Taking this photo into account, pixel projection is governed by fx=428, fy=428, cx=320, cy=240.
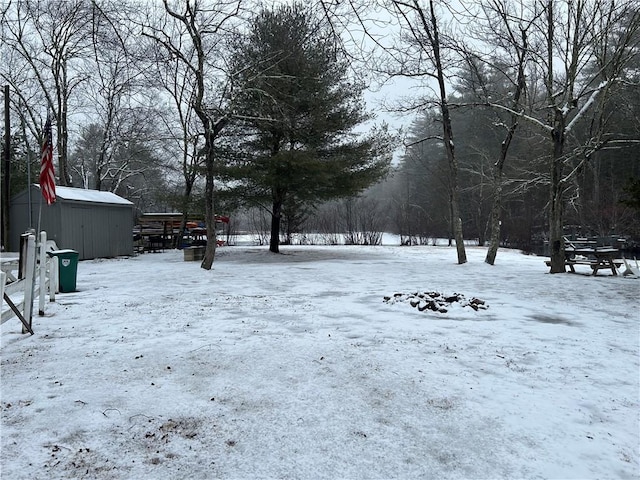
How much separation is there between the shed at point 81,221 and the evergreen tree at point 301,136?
500 cm

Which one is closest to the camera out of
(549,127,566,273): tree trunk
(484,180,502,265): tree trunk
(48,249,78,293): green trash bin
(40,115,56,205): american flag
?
(40,115,56,205): american flag

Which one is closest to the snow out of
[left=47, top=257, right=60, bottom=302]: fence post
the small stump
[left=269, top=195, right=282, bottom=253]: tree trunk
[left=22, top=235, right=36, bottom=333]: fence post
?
[left=22, top=235, right=36, bottom=333]: fence post

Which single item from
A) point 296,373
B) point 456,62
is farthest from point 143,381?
point 456,62

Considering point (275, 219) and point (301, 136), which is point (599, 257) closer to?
point (301, 136)

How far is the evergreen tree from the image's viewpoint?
14490mm

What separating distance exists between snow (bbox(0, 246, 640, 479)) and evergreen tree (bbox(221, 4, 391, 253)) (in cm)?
892

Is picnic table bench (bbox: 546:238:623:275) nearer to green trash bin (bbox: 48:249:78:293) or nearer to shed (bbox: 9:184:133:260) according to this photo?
green trash bin (bbox: 48:249:78:293)

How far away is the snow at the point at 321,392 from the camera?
2346 mm

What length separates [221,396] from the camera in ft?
10.4

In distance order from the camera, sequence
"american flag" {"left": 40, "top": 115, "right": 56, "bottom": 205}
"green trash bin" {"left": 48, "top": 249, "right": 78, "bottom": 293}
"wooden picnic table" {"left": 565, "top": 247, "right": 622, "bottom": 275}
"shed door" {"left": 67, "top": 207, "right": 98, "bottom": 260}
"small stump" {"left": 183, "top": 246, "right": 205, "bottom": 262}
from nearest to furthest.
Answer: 1. "american flag" {"left": 40, "top": 115, "right": 56, "bottom": 205}
2. "green trash bin" {"left": 48, "top": 249, "right": 78, "bottom": 293}
3. "wooden picnic table" {"left": 565, "top": 247, "right": 622, "bottom": 275}
4. "shed door" {"left": 67, "top": 207, "right": 98, "bottom": 260}
5. "small stump" {"left": 183, "top": 246, "right": 205, "bottom": 262}

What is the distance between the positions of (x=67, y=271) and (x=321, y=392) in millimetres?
6583

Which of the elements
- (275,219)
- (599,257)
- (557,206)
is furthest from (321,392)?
(275,219)

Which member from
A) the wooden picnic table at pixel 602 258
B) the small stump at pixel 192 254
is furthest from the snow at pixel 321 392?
the small stump at pixel 192 254

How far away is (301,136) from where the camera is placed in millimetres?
15797
